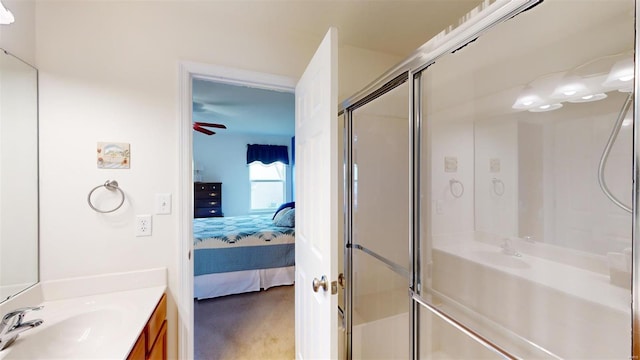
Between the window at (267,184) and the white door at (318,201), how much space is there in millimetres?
4488

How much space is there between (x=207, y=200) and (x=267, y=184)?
1.41 metres

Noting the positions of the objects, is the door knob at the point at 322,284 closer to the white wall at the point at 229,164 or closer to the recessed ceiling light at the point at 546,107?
the recessed ceiling light at the point at 546,107

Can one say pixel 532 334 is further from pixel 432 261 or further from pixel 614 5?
pixel 614 5

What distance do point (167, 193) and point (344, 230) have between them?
118 centimetres

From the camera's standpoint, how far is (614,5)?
1122mm

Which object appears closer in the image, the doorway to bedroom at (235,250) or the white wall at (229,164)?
the doorway to bedroom at (235,250)

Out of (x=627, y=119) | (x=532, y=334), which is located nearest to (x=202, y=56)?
(x=627, y=119)

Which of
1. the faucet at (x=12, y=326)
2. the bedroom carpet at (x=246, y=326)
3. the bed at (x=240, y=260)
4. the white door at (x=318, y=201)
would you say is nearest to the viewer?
the faucet at (x=12, y=326)

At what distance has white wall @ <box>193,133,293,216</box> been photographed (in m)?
5.48

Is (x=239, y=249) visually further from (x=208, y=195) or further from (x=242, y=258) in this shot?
(x=208, y=195)

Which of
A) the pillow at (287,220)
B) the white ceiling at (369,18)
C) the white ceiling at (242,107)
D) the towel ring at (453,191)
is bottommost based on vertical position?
the pillow at (287,220)

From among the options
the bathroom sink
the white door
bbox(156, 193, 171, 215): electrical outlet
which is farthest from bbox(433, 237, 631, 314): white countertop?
bbox(156, 193, 171, 215): electrical outlet

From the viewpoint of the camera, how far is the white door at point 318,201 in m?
1.00

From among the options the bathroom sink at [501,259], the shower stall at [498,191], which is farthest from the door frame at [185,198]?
the bathroom sink at [501,259]
